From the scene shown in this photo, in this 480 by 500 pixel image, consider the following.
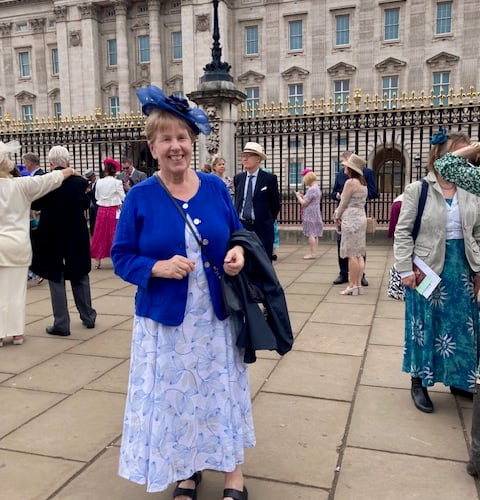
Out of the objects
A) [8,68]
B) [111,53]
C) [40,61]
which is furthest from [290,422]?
[8,68]

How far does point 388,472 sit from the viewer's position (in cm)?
258

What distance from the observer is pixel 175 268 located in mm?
2066

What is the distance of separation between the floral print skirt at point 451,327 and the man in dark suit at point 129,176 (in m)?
7.40

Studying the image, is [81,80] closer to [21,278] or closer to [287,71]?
[287,71]

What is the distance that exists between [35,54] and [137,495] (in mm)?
47869

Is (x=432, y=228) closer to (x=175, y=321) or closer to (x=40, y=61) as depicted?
(x=175, y=321)

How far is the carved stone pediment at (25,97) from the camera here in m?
43.4

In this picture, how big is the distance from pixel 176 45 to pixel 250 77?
7184 millimetres

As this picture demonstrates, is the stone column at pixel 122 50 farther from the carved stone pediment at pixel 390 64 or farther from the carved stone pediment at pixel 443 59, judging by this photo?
the carved stone pediment at pixel 443 59

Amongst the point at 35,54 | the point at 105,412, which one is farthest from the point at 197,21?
the point at 105,412

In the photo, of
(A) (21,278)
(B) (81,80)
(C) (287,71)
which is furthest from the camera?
(B) (81,80)

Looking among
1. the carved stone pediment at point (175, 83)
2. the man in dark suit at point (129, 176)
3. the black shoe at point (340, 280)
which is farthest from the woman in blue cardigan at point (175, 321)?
the carved stone pediment at point (175, 83)

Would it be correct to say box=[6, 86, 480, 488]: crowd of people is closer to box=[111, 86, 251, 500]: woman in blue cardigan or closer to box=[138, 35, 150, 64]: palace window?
box=[111, 86, 251, 500]: woman in blue cardigan

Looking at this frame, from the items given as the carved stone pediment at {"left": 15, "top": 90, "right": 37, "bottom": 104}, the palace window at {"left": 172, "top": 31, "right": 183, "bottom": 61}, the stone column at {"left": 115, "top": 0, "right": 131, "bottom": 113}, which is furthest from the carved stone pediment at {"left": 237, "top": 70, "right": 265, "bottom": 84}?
the carved stone pediment at {"left": 15, "top": 90, "right": 37, "bottom": 104}
